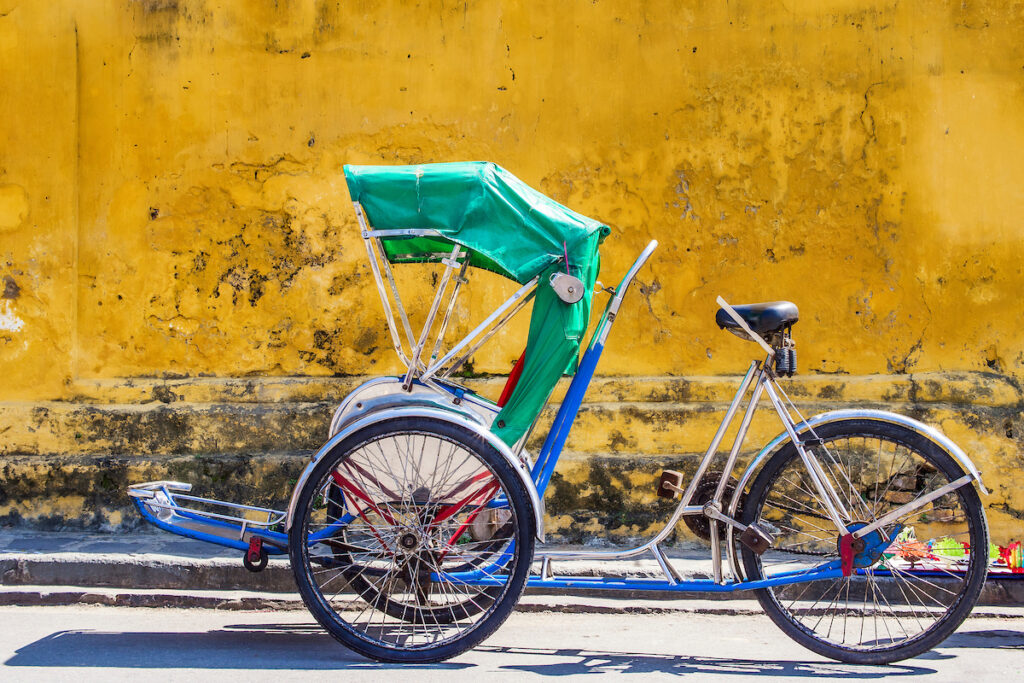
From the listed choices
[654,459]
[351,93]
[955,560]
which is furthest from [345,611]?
[351,93]

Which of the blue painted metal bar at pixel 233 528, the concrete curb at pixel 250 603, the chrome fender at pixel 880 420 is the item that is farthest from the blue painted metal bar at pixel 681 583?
the concrete curb at pixel 250 603

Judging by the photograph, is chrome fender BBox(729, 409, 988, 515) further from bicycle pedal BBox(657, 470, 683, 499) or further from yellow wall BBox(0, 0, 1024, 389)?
yellow wall BBox(0, 0, 1024, 389)

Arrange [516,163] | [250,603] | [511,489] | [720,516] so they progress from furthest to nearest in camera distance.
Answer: [516,163] < [250,603] < [720,516] < [511,489]

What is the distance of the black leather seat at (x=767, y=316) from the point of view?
11.2 feet

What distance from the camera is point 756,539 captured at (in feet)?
11.1

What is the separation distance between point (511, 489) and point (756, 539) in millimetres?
863

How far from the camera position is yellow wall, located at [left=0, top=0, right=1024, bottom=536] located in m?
5.34

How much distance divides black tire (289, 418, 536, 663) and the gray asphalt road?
Answer: 142 millimetres

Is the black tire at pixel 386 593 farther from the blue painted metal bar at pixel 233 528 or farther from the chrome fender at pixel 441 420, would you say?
the chrome fender at pixel 441 420

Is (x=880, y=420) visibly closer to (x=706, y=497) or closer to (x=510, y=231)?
(x=706, y=497)

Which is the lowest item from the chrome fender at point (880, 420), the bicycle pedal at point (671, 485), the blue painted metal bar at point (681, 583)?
the blue painted metal bar at point (681, 583)

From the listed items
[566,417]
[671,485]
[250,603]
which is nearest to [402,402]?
[566,417]

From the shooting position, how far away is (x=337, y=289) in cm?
547

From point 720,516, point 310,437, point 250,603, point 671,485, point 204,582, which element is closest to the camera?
point 720,516
